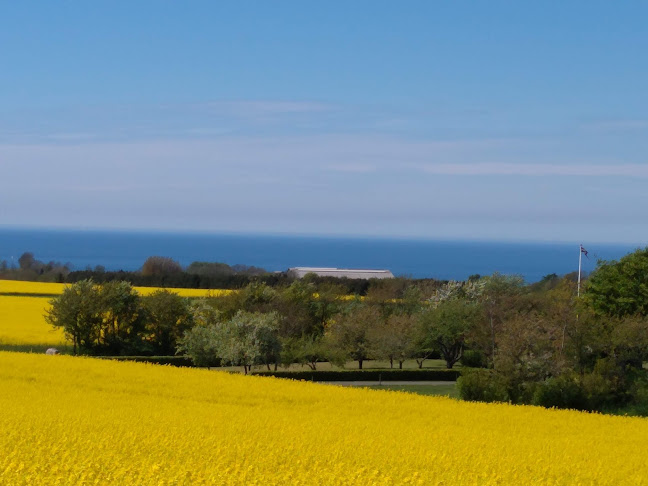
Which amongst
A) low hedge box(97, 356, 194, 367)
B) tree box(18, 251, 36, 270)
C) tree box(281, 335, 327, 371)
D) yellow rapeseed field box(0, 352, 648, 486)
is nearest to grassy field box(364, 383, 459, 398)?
tree box(281, 335, 327, 371)

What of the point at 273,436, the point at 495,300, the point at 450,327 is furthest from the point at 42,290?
the point at 273,436

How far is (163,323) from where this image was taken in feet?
193

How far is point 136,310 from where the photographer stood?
57.9m

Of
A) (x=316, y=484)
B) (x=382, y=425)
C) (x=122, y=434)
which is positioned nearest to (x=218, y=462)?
(x=316, y=484)

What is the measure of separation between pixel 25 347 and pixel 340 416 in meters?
31.6

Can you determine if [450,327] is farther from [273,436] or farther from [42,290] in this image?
[42,290]

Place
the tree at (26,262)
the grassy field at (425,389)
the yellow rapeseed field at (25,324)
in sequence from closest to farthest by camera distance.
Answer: the grassy field at (425,389), the yellow rapeseed field at (25,324), the tree at (26,262)

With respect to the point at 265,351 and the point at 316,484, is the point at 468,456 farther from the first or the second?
the point at 265,351

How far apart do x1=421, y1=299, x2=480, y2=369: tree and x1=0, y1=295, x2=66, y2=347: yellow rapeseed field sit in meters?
24.1

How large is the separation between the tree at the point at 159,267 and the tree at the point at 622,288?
185 feet

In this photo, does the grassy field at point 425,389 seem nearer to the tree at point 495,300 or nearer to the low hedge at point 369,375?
the low hedge at point 369,375

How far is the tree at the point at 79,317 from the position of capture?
5500cm

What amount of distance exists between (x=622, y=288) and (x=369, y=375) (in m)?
16.6

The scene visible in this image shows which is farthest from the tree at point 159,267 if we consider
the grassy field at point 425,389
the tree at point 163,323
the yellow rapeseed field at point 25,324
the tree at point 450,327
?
the grassy field at point 425,389
